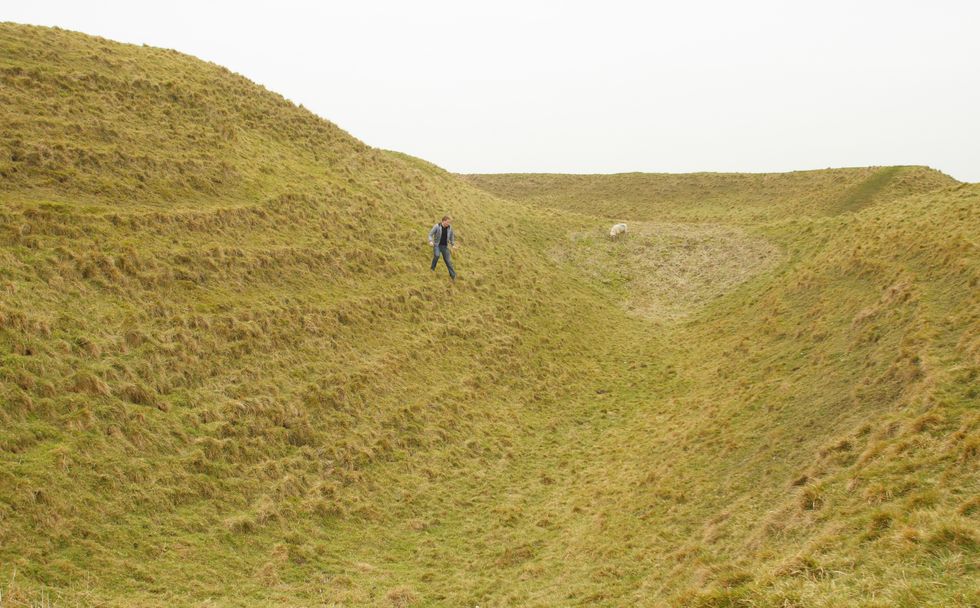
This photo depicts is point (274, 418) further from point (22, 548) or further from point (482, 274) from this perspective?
point (482, 274)

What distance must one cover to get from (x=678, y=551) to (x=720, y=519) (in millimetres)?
1367

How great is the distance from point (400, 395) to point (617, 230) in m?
29.8

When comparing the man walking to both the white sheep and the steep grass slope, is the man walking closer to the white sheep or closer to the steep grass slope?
the steep grass slope

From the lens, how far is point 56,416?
1416 centimetres

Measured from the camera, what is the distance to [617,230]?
47219 millimetres

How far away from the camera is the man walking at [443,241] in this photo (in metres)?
29.5

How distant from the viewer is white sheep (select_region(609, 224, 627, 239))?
154ft

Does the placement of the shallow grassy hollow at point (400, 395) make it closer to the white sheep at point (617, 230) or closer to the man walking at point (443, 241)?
the man walking at point (443, 241)

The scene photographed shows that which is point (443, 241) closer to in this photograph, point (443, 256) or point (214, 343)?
point (443, 256)

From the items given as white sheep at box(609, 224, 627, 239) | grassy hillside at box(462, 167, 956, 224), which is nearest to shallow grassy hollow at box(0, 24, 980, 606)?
white sheep at box(609, 224, 627, 239)

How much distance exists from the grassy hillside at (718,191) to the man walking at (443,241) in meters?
33.9

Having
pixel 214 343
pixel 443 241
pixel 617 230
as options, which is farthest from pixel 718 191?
pixel 214 343

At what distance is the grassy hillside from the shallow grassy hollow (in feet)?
66.0

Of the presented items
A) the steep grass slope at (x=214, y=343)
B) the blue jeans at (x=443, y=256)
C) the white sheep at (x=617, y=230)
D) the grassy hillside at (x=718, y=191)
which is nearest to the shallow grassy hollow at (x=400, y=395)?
the steep grass slope at (x=214, y=343)
